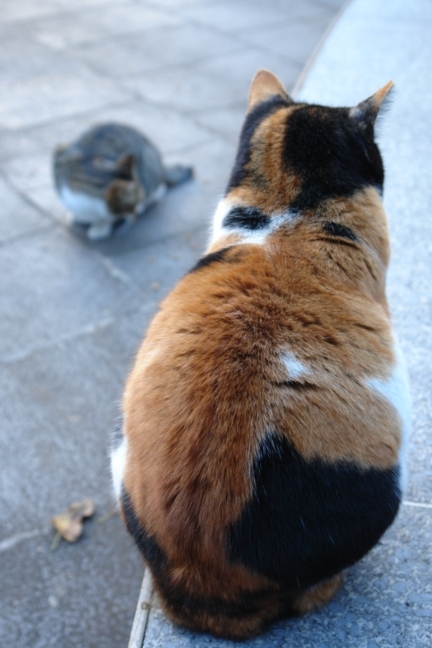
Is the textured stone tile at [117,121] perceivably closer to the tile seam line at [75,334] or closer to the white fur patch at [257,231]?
the tile seam line at [75,334]

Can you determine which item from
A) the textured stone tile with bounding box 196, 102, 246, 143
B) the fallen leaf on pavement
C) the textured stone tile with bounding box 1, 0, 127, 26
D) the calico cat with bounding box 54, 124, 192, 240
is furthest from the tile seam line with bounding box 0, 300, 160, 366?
the textured stone tile with bounding box 1, 0, 127, 26

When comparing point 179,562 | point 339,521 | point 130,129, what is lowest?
point 130,129

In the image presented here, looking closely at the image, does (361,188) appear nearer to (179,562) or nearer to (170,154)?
(179,562)

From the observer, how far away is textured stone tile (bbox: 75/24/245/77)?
7312 millimetres

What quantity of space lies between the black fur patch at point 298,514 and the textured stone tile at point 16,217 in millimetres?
3696

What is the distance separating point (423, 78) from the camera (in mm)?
4746

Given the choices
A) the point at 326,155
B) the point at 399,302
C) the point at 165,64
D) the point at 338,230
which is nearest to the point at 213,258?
the point at 338,230

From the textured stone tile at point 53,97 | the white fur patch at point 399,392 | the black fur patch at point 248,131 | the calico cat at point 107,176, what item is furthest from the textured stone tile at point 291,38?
the white fur patch at point 399,392

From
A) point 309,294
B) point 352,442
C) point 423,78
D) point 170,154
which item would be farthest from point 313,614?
point 170,154

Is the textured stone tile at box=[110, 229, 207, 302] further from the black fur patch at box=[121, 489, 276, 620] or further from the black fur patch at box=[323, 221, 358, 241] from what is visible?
the black fur patch at box=[121, 489, 276, 620]

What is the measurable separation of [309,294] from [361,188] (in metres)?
0.46

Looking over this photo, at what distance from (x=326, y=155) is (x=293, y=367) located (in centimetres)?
71

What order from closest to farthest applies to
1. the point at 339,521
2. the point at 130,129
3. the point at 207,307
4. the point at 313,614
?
the point at 339,521, the point at 207,307, the point at 313,614, the point at 130,129

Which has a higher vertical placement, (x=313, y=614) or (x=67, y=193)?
(x=313, y=614)
